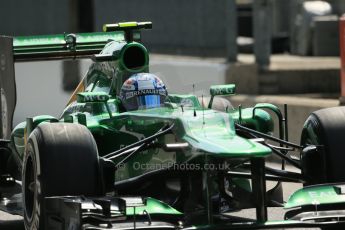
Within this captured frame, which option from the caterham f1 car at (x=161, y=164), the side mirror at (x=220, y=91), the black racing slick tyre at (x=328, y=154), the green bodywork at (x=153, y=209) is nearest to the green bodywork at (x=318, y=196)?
the caterham f1 car at (x=161, y=164)

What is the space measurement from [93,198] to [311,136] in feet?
6.33

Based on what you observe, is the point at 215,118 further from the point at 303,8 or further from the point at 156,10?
the point at 303,8

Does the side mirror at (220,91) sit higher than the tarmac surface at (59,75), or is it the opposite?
the side mirror at (220,91)

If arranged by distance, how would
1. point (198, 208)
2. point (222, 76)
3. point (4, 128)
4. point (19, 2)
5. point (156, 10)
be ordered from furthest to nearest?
point (19, 2), point (156, 10), point (222, 76), point (4, 128), point (198, 208)

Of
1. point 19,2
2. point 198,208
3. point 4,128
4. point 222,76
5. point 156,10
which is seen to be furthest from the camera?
point 19,2

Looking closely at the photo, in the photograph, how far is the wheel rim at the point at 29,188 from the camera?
9086 millimetres

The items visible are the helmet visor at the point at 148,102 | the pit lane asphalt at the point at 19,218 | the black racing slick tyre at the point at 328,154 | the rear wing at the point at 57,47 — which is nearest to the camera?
the black racing slick tyre at the point at 328,154

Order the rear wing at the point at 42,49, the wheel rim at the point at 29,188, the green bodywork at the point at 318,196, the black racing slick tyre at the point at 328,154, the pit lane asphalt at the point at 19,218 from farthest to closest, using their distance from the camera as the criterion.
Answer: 1. the rear wing at the point at 42,49
2. the pit lane asphalt at the point at 19,218
3. the wheel rim at the point at 29,188
4. the black racing slick tyre at the point at 328,154
5. the green bodywork at the point at 318,196

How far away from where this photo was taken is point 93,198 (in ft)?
27.1

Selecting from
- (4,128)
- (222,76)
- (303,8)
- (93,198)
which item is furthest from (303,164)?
(303,8)

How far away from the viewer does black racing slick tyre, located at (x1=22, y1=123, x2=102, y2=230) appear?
8.45 meters

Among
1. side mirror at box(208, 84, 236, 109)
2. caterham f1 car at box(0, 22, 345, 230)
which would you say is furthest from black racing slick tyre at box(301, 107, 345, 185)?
side mirror at box(208, 84, 236, 109)

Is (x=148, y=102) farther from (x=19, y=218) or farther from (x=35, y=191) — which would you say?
(x=19, y=218)

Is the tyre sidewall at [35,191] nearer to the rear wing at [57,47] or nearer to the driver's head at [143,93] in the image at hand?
the driver's head at [143,93]
